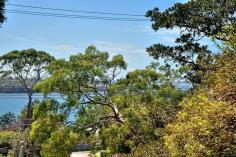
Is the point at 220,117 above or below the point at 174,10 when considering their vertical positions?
below

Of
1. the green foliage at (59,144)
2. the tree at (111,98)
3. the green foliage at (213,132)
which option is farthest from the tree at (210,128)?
the green foliage at (59,144)

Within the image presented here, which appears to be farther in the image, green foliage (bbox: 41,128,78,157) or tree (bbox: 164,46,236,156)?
green foliage (bbox: 41,128,78,157)

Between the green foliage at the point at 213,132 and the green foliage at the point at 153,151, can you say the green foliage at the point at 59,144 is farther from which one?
the green foliage at the point at 213,132

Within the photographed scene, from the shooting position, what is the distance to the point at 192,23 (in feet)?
51.8

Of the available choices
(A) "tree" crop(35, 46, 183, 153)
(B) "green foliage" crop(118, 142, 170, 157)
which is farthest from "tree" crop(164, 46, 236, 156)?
(A) "tree" crop(35, 46, 183, 153)

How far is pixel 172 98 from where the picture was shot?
591 inches

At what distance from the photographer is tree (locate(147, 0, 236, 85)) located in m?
15.1

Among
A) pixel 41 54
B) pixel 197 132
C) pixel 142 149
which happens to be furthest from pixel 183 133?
pixel 41 54

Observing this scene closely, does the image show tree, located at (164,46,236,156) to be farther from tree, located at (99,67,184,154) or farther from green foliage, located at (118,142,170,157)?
tree, located at (99,67,184,154)

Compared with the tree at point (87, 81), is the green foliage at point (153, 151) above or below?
below

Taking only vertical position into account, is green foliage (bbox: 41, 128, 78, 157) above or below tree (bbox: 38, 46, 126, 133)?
below

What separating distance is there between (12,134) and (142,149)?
16842 millimetres

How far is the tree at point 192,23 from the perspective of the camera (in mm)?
15109

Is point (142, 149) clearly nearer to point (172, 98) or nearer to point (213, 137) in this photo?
point (172, 98)
